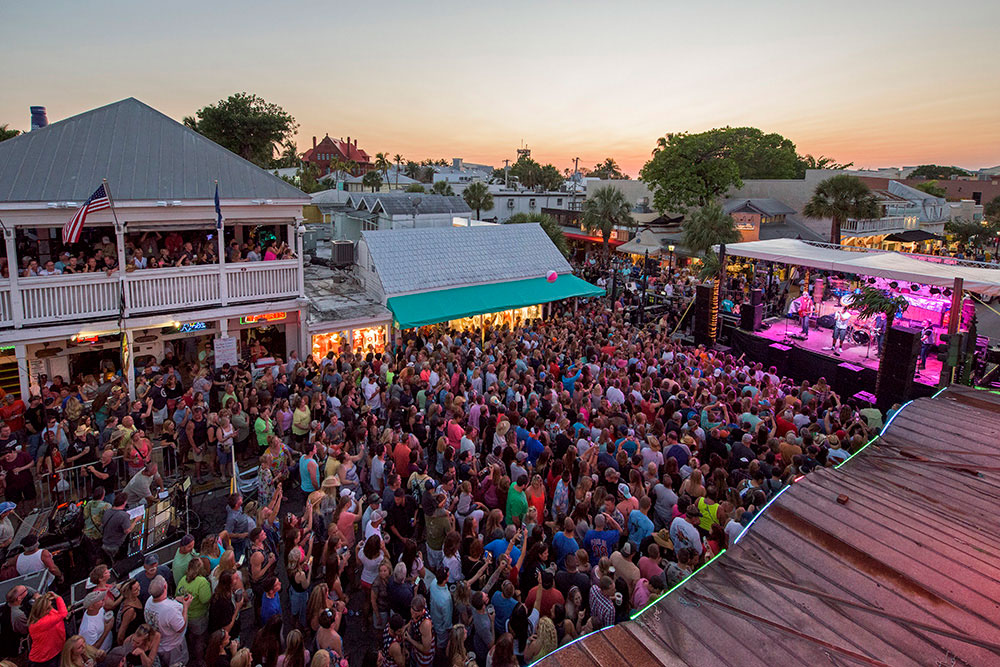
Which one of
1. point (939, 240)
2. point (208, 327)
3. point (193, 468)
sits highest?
point (939, 240)

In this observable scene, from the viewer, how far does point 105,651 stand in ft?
16.6

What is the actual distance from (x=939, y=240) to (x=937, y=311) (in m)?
25.7

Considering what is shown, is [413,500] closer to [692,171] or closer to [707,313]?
[707,313]

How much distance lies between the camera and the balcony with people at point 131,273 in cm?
1132

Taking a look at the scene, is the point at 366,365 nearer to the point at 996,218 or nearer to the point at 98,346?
the point at 98,346

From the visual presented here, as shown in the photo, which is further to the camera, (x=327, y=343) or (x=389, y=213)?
(x=389, y=213)

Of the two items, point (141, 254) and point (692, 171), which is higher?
point (692, 171)

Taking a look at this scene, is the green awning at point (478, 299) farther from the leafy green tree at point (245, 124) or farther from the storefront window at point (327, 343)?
the leafy green tree at point (245, 124)

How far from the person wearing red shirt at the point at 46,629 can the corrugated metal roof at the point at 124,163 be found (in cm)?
915

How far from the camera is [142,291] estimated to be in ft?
40.6

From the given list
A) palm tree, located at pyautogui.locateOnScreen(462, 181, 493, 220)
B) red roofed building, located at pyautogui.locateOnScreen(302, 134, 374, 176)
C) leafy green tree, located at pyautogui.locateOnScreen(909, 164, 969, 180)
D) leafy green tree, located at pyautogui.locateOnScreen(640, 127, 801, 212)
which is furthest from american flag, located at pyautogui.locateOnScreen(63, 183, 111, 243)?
leafy green tree, located at pyautogui.locateOnScreen(909, 164, 969, 180)

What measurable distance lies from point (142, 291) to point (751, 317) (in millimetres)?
17997

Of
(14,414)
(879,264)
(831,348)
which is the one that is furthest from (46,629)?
(879,264)

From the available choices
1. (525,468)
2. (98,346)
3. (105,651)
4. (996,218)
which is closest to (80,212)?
(98,346)
